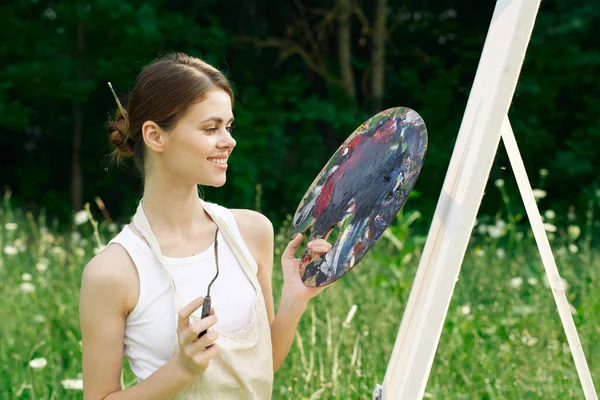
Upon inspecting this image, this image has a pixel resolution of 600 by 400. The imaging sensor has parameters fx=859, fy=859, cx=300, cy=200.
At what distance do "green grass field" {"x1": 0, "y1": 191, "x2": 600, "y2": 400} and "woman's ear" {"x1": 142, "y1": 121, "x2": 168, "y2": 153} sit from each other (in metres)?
0.93

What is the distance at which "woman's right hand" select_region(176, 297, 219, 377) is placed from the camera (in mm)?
1520

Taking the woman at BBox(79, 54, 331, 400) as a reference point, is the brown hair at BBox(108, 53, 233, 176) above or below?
above

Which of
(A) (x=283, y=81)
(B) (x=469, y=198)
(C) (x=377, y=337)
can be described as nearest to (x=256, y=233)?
(B) (x=469, y=198)

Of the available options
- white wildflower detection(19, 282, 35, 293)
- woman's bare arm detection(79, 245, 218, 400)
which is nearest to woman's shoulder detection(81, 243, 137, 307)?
woman's bare arm detection(79, 245, 218, 400)

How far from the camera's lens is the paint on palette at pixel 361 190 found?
159 centimetres

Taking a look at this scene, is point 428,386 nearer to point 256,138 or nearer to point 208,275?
point 208,275

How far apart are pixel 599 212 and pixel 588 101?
1.19 m

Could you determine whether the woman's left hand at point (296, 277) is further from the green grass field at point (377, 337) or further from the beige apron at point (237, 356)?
the green grass field at point (377, 337)

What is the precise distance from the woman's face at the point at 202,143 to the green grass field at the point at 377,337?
0.88 m

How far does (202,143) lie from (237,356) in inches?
17.2

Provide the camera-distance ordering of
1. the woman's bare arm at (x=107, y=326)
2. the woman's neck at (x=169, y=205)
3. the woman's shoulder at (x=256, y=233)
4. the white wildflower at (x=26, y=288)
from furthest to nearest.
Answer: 1. the white wildflower at (x=26, y=288)
2. the woman's shoulder at (x=256, y=233)
3. the woman's neck at (x=169, y=205)
4. the woman's bare arm at (x=107, y=326)

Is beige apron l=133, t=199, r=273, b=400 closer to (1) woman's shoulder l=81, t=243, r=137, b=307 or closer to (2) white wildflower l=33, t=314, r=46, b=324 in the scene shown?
(1) woman's shoulder l=81, t=243, r=137, b=307

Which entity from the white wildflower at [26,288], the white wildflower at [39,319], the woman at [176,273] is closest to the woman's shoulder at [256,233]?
the woman at [176,273]

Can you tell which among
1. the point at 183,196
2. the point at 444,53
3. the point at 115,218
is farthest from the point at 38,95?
the point at 183,196
